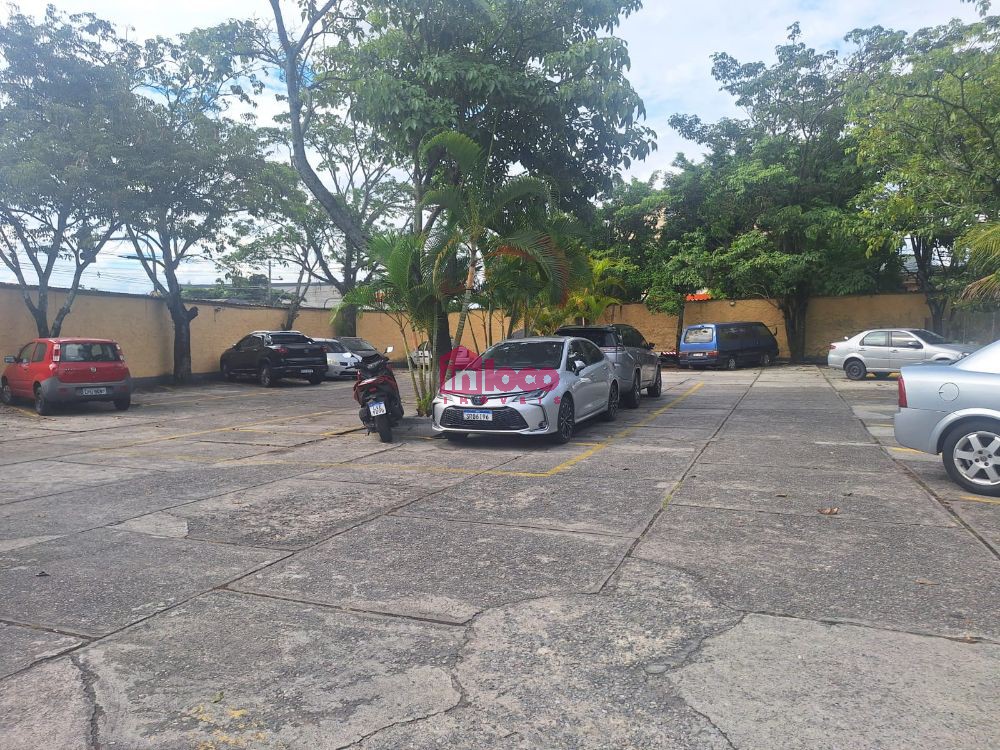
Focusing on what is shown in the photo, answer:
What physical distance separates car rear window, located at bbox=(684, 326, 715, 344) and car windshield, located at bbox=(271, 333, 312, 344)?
43.9 feet

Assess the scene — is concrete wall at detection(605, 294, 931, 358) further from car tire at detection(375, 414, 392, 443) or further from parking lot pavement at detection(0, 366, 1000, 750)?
car tire at detection(375, 414, 392, 443)

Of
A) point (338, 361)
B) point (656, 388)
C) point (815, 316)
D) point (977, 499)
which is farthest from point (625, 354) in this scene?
point (815, 316)

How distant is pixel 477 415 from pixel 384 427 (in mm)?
1603

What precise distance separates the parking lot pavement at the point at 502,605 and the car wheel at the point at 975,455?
24cm

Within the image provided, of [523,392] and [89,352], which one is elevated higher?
[89,352]

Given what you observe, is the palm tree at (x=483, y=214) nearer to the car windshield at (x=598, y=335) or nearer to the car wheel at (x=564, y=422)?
the car wheel at (x=564, y=422)

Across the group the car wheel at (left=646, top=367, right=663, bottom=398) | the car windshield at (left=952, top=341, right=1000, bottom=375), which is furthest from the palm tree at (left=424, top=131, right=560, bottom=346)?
the car windshield at (left=952, top=341, right=1000, bottom=375)

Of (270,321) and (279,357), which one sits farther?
(270,321)

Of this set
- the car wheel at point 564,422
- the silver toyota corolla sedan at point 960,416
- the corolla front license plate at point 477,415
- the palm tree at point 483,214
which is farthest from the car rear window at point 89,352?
the silver toyota corolla sedan at point 960,416

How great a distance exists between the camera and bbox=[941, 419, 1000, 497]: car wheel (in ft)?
20.3

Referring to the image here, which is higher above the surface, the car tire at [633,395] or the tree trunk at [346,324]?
the tree trunk at [346,324]

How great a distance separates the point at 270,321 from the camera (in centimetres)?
2545

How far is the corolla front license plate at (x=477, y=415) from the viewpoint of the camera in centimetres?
914

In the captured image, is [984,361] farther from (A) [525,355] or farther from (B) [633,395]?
(B) [633,395]
